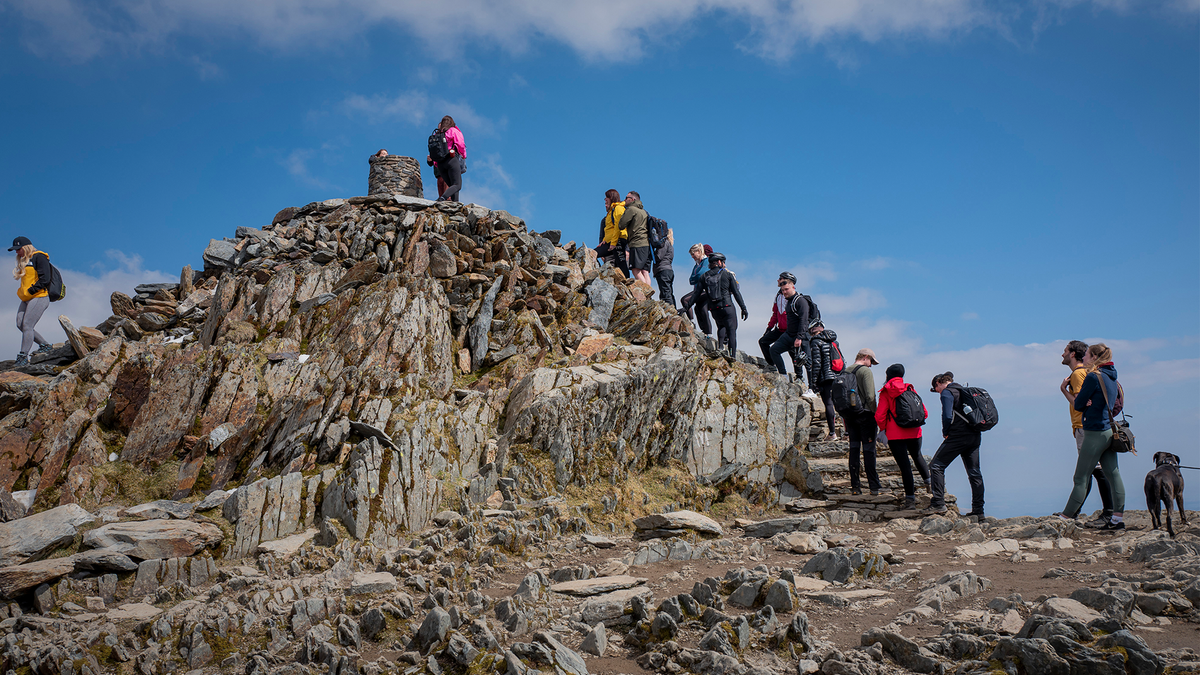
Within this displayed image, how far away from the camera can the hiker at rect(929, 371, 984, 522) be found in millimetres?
A: 12727

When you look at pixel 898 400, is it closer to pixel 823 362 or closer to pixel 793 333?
pixel 823 362

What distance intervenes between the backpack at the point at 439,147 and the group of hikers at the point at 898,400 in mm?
10271

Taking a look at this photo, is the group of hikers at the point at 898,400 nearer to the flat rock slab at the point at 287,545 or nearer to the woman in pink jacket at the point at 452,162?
the woman in pink jacket at the point at 452,162

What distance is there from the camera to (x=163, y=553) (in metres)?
8.62

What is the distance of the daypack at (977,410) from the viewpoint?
12.6 metres

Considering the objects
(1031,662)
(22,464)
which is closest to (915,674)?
(1031,662)

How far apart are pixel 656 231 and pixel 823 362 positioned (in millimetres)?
8469

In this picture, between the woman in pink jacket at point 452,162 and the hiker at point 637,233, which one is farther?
the woman in pink jacket at point 452,162

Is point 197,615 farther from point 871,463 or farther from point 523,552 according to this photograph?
point 871,463

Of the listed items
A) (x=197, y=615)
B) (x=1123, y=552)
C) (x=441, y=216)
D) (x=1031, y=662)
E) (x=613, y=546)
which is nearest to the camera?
(x=1031, y=662)

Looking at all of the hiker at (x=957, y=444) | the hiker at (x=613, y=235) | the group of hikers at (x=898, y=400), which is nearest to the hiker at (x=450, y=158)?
the hiker at (x=613, y=235)

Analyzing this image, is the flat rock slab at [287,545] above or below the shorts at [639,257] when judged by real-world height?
below

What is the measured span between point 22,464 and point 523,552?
9427 mm

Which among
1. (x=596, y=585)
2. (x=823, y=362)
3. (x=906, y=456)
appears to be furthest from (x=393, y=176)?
(x=596, y=585)
